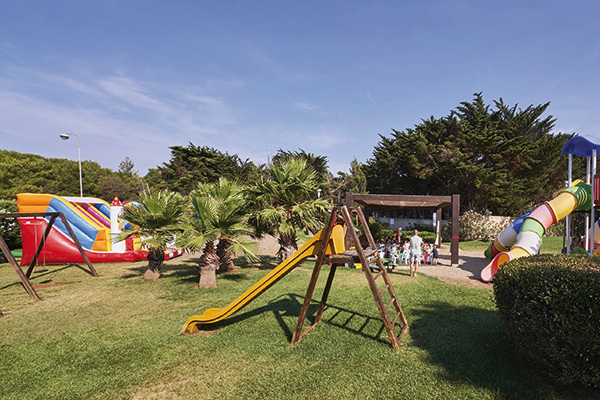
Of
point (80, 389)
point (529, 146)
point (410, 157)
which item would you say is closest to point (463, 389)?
point (80, 389)

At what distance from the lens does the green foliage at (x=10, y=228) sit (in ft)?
48.2

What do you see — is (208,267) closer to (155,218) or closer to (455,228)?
(155,218)

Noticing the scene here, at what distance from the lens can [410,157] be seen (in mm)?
29797

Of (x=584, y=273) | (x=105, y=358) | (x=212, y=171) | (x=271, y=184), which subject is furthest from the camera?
(x=212, y=171)

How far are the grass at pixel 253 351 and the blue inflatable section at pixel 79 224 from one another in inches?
184

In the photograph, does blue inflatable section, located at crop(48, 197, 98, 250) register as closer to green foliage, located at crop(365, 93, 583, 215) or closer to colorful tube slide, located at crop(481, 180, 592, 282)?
colorful tube slide, located at crop(481, 180, 592, 282)

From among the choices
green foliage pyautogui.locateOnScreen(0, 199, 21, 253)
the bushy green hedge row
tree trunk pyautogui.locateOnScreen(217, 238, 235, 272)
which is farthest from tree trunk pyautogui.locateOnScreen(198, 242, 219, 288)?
green foliage pyautogui.locateOnScreen(0, 199, 21, 253)

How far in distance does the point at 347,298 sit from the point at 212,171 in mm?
35744

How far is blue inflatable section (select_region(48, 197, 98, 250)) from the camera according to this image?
12.2 meters

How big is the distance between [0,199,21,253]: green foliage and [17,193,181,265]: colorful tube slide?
4.34 metres

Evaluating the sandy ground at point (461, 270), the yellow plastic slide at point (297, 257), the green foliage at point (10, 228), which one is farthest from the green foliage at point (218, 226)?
the green foliage at point (10, 228)

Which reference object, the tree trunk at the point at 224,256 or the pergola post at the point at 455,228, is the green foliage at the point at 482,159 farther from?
the tree trunk at the point at 224,256

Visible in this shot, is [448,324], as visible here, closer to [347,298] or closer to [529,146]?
[347,298]

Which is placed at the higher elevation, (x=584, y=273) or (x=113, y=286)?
(x=584, y=273)
